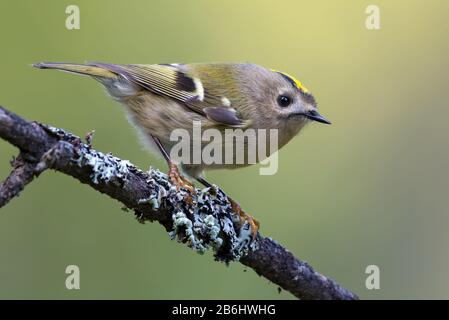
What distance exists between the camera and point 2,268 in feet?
15.1

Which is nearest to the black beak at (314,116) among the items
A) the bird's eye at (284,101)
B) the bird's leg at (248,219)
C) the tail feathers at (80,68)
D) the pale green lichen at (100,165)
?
the bird's eye at (284,101)

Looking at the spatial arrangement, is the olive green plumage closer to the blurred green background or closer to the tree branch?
the tree branch

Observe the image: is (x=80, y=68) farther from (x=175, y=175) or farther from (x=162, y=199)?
(x=162, y=199)

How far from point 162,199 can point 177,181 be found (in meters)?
0.38

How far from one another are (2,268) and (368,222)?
3013 mm

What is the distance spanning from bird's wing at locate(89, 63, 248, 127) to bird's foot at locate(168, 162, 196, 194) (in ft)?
1.20

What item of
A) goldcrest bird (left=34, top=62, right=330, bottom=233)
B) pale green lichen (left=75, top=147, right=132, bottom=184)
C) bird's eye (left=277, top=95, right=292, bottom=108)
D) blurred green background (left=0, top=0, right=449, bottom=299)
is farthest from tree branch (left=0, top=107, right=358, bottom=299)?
blurred green background (left=0, top=0, right=449, bottom=299)

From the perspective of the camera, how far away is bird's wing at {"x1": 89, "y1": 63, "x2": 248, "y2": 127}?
3.34 m

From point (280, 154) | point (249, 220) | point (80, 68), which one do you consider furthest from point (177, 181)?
point (280, 154)

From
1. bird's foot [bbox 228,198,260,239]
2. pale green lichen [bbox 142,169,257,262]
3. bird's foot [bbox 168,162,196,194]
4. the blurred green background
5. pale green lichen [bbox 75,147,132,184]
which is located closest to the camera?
pale green lichen [bbox 75,147,132,184]

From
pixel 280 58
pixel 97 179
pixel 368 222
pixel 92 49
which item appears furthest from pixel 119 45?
pixel 97 179

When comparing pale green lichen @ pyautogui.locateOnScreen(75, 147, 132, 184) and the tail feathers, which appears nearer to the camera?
pale green lichen @ pyautogui.locateOnScreen(75, 147, 132, 184)

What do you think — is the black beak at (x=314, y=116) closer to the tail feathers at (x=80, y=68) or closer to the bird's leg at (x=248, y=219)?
the bird's leg at (x=248, y=219)

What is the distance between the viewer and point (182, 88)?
11.4ft
